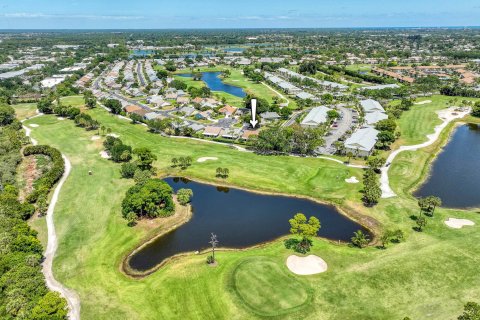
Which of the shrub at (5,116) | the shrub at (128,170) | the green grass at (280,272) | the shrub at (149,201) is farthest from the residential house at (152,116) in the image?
the shrub at (149,201)

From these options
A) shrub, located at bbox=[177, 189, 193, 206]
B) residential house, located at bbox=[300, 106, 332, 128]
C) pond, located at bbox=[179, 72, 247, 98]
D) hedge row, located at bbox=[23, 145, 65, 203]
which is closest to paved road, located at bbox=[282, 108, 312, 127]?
residential house, located at bbox=[300, 106, 332, 128]

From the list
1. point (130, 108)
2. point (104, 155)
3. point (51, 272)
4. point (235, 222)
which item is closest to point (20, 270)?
point (51, 272)

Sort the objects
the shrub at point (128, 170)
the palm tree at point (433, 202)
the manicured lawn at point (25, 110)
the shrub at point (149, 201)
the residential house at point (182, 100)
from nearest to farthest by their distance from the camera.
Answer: the palm tree at point (433, 202) → the shrub at point (149, 201) → the shrub at point (128, 170) → the manicured lawn at point (25, 110) → the residential house at point (182, 100)

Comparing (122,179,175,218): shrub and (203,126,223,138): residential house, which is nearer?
(122,179,175,218): shrub

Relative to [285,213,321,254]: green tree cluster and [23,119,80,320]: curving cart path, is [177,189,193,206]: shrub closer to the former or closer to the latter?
[285,213,321,254]: green tree cluster

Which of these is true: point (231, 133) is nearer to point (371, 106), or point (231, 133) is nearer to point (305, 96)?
point (305, 96)

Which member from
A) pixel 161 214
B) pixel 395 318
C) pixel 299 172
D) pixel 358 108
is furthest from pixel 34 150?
pixel 358 108

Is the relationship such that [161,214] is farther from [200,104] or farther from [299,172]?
[200,104]

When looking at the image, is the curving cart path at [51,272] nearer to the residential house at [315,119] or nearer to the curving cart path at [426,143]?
the curving cart path at [426,143]
